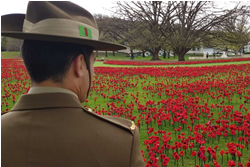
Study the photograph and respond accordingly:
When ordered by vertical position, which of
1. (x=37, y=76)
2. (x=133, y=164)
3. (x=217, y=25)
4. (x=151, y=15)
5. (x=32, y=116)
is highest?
(x=151, y=15)

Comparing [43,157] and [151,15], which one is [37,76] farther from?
[151,15]

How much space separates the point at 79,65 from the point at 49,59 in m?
0.17

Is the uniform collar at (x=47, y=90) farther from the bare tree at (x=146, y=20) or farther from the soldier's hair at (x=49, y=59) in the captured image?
the bare tree at (x=146, y=20)

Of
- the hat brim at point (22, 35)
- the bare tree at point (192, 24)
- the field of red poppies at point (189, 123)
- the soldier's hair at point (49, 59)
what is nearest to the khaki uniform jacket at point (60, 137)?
the soldier's hair at point (49, 59)

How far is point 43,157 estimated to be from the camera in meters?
1.29

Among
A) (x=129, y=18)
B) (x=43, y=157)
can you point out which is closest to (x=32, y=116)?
(x=43, y=157)

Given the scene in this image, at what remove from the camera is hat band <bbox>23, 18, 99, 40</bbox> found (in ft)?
4.79

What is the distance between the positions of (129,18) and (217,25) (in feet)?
39.4

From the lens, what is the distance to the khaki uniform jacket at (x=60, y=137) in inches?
51.0

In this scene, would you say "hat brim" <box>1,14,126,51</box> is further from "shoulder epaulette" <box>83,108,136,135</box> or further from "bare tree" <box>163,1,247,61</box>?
"bare tree" <box>163,1,247,61</box>

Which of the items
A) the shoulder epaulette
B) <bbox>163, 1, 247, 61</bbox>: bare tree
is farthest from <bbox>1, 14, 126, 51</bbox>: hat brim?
<bbox>163, 1, 247, 61</bbox>: bare tree

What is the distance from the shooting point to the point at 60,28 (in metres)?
1.47

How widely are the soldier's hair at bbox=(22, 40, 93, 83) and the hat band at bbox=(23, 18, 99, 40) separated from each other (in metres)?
0.06

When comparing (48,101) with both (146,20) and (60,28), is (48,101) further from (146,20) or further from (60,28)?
(146,20)
